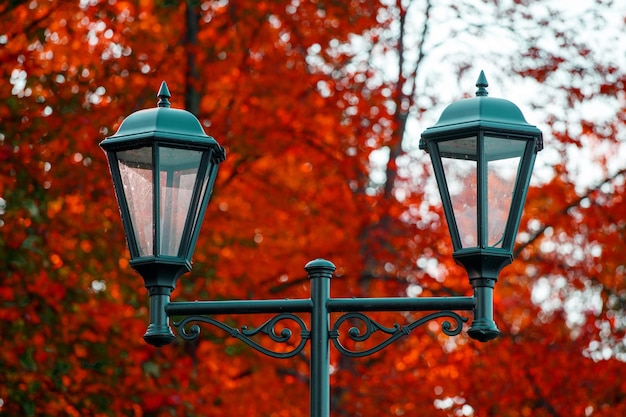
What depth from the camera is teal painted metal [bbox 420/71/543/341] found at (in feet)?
14.2

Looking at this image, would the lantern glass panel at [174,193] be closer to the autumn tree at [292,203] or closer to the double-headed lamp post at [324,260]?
the double-headed lamp post at [324,260]

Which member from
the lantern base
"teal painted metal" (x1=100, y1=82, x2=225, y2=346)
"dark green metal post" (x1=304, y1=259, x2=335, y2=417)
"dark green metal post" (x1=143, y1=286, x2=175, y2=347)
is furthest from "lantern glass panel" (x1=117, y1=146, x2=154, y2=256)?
the lantern base

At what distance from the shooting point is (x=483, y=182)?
14.2 feet

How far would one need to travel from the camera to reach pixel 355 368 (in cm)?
1314

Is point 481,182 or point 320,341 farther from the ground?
point 481,182

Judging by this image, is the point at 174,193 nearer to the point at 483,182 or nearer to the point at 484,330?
the point at 483,182

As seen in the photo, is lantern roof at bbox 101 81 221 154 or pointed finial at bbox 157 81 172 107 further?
pointed finial at bbox 157 81 172 107

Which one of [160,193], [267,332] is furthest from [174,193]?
[267,332]

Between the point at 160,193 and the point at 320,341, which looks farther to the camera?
the point at 160,193

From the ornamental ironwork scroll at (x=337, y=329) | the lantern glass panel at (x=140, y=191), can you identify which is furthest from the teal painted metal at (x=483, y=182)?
the lantern glass panel at (x=140, y=191)

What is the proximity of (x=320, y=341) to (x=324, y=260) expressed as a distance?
318 mm

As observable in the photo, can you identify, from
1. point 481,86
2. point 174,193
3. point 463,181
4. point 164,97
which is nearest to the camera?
point 463,181

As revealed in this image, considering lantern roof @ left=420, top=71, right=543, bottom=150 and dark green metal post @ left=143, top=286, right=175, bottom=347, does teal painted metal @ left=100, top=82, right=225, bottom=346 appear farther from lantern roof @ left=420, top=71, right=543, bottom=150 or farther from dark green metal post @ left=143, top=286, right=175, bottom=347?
lantern roof @ left=420, top=71, right=543, bottom=150

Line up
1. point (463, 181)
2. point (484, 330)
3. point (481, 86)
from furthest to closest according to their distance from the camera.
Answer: point (481, 86) → point (463, 181) → point (484, 330)
